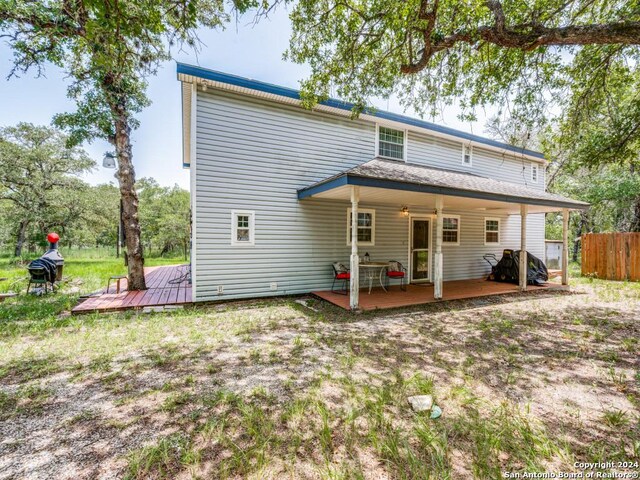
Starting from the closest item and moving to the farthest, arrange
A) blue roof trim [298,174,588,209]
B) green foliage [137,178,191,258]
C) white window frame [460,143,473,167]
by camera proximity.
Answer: blue roof trim [298,174,588,209]
white window frame [460,143,473,167]
green foliage [137,178,191,258]

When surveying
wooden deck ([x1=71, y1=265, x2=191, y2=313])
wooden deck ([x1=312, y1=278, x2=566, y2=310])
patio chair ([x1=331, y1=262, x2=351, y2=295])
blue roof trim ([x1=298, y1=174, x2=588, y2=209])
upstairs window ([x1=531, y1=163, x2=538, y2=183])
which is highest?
upstairs window ([x1=531, y1=163, x2=538, y2=183])

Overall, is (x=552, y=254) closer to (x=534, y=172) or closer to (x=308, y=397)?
(x=534, y=172)

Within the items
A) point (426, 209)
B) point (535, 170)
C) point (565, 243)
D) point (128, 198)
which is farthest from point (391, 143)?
point (535, 170)

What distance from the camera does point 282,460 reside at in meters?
1.89

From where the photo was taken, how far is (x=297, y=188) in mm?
7094

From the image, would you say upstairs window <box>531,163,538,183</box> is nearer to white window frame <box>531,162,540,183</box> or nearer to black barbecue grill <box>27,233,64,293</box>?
white window frame <box>531,162,540,183</box>

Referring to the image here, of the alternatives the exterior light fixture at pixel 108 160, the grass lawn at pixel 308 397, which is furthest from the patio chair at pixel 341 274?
the exterior light fixture at pixel 108 160

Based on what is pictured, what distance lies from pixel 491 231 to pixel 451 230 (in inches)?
89.2

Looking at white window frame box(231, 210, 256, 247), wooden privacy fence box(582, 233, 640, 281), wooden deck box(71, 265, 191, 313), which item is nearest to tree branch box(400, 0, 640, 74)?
white window frame box(231, 210, 256, 247)

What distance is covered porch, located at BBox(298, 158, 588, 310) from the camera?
5703 mm

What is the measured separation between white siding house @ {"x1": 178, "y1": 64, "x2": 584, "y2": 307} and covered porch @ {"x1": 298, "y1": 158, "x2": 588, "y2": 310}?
0.05 m

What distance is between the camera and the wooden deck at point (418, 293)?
6.21 metres

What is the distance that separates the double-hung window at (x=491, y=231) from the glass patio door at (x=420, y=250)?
291cm

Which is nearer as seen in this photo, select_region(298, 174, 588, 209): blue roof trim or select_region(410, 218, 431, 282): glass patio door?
select_region(298, 174, 588, 209): blue roof trim
